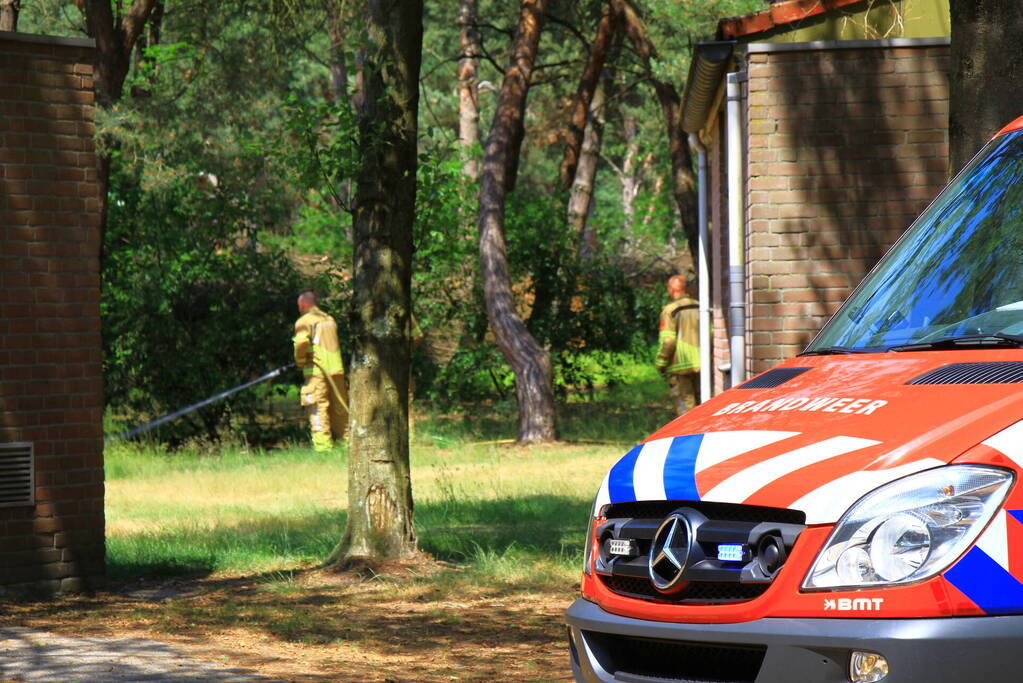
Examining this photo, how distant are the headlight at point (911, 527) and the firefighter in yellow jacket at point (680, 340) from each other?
14.9 metres

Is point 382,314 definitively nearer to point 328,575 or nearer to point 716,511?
point 328,575

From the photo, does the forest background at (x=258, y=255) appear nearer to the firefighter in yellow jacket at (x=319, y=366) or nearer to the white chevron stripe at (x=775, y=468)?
the firefighter in yellow jacket at (x=319, y=366)

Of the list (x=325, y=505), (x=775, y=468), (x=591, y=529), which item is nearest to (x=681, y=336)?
(x=325, y=505)

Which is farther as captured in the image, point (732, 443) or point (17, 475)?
point (17, 475)

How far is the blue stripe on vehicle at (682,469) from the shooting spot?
388cm

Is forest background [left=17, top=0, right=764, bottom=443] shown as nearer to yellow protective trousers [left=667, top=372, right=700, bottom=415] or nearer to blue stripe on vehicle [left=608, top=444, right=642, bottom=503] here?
yellow protective trousers [left=667, top=372, right=700, bottom=415]

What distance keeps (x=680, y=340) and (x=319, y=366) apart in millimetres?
4872

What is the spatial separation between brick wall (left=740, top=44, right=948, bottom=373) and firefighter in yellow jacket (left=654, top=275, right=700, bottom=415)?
314 inches

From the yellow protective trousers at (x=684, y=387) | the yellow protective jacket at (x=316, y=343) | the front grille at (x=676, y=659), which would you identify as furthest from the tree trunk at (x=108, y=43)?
the front grille at (x=676, y=659)

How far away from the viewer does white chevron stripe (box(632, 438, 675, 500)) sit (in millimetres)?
3988

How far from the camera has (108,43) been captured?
18.1 metres

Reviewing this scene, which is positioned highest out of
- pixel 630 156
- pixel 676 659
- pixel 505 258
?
pixel 630 156

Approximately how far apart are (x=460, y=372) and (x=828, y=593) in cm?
1870

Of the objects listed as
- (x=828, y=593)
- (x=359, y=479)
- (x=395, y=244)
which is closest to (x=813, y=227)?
(x=395, y=244)
